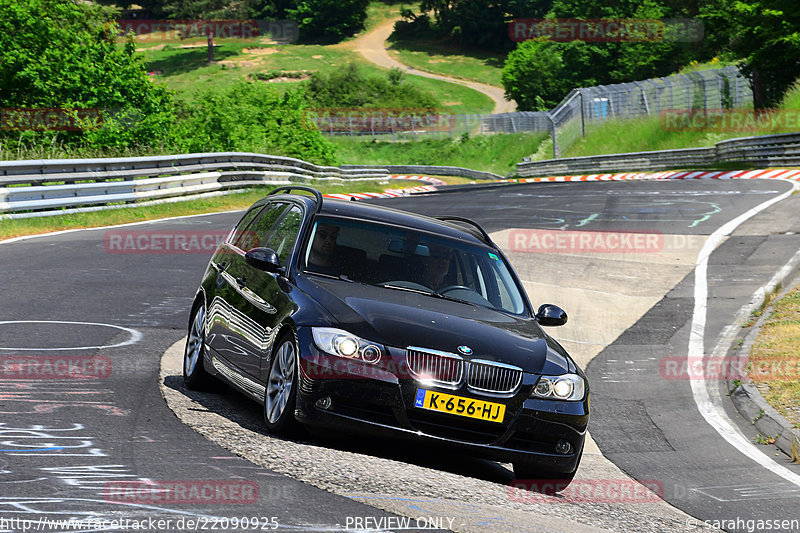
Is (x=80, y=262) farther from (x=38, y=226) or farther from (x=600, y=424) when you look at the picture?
(x=600, y=424)

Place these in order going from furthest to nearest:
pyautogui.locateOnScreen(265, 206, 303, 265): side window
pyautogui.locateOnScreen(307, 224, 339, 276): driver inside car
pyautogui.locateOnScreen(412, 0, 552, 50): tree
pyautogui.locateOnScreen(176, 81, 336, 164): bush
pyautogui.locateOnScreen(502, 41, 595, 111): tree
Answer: pyautogui.locateOnScreen(412, 0, 552, 50): tree → pyautogui.locateOnScreen(502, 41, 595, 111): tree → pyautogui.locateOnScreen(176, 81, 336, 164): bush → pyautogui.locateOnScreen(265, 206, 303, 265): side window → pyautogui.locateOnScreen(307, 224, 339, 276): driver inside car

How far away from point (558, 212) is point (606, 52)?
2781 inches

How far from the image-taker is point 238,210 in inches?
1072

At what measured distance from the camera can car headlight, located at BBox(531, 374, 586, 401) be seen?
676 centimetres

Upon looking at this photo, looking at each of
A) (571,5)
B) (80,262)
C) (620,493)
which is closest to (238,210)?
(80,262)

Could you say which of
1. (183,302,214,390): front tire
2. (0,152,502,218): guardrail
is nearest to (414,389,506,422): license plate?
(183,302,214,390): front tire

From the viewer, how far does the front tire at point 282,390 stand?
21.7ft

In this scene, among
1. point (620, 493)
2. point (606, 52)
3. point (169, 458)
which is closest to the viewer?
point (169, 458)

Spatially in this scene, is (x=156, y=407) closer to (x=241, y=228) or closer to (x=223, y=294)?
(x=223, y=294)

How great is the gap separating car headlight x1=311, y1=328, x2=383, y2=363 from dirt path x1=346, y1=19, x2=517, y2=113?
113411 mm

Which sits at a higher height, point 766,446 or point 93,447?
point 93,447

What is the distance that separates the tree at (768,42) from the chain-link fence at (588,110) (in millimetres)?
2053

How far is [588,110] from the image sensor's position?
6088 centimetres

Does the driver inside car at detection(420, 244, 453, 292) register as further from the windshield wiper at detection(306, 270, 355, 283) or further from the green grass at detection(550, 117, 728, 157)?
the green grass at detection(550, 117, 728, 157)
